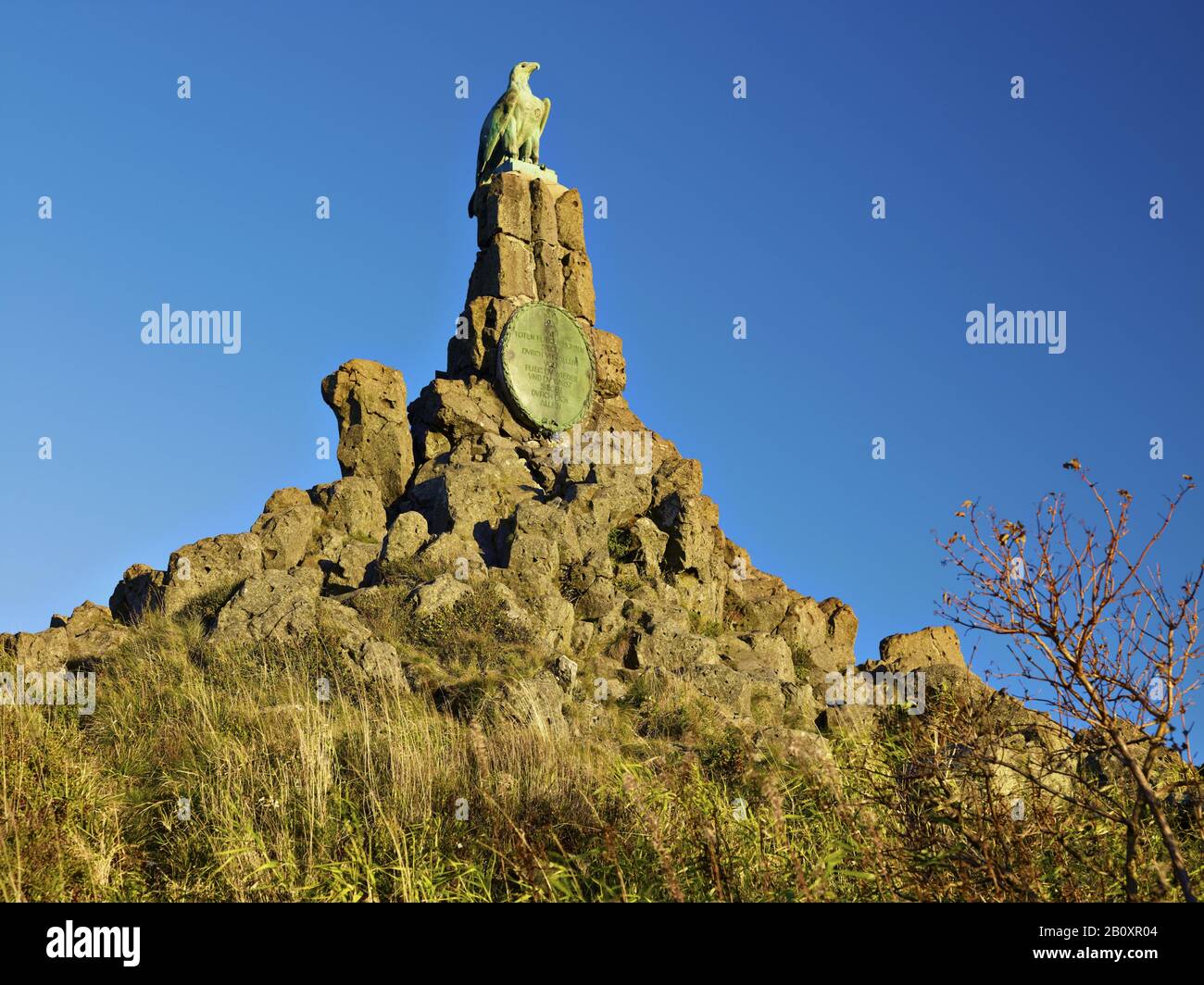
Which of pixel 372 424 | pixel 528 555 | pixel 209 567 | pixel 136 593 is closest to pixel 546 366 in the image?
pixel 372 424

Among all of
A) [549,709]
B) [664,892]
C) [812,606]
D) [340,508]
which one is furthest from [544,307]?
[664,892]

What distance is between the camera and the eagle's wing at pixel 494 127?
20.8 meters

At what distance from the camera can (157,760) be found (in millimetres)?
8742

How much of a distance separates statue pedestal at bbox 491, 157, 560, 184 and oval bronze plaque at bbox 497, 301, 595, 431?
8.46 ft

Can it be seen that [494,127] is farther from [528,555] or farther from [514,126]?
[528,555]

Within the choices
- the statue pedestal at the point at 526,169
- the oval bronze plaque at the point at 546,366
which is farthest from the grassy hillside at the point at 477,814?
the statue pedestal at the point at 526,169

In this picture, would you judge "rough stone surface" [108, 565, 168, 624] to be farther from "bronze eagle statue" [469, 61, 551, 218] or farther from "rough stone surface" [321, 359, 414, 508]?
"bronze eagle statue" [469, 61, 551, 218]

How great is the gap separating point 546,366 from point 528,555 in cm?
555

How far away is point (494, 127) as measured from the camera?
69.0 feet

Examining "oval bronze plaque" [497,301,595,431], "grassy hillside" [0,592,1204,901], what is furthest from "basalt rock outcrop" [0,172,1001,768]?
"grassy hillside" [0,592,1204,901]

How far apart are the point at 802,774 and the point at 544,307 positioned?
12690mm

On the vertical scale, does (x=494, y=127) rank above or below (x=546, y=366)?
above

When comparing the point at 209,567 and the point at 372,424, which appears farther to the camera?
the point at 372,424

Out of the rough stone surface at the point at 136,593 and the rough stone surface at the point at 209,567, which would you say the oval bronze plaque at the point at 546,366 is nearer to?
the rough stone surface at the point at 209,567
